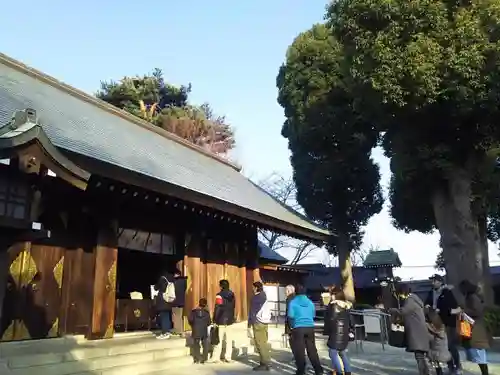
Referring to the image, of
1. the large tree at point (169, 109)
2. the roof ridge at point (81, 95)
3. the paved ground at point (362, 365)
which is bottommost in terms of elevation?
the paved ground at point (362, 365)

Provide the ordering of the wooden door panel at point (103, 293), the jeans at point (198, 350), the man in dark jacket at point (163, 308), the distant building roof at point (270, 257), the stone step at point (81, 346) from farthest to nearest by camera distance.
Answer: the distant building roof at point (270, 257)
the man in dark jacket at point (163, 308)
the jeans at point (198, 350)
the wooden door panel at point (103, 293)
the stone step at point (81, 346)

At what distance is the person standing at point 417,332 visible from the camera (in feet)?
21.3

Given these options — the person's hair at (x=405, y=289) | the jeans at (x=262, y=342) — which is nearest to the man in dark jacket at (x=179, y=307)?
the jeans at (x=262, y=342)

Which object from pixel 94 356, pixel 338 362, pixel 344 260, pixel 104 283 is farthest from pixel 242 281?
pixel 344 260

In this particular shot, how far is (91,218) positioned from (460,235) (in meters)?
10.0

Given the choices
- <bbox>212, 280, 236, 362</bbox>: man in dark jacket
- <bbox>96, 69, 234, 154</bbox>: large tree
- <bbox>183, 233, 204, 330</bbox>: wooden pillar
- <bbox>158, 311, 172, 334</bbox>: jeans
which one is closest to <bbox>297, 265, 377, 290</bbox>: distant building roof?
<bbox>96, 69, 234, 154</bbox>: large tree

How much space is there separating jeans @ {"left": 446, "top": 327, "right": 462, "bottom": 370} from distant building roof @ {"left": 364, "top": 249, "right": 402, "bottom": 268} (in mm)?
18957

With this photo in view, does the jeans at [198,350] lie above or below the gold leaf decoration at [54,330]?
below

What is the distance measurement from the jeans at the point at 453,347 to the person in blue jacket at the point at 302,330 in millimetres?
2265

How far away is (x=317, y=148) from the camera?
2006 centimetres

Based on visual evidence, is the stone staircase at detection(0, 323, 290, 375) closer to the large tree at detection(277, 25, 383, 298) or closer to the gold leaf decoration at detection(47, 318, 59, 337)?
the gold leaf decoration at detection(47, 318, 59, 337)

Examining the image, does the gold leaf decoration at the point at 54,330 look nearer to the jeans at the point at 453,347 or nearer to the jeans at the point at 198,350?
the jeans at the point at 198,350

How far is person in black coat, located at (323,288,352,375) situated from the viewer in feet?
22.1

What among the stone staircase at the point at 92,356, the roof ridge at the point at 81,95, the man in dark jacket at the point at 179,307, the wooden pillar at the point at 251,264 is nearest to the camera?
the stone staircase at the point at 92,356
